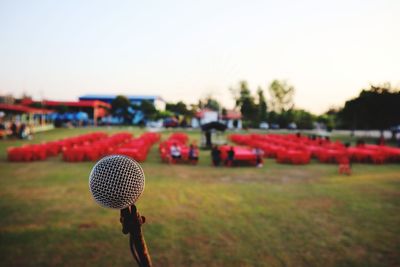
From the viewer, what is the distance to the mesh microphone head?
51.4 inches

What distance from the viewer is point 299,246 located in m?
5.60

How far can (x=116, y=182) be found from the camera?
1.34 metres

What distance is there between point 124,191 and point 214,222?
5.88 meters

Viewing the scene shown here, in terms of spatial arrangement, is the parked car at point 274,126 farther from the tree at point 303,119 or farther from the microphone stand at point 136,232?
the microphone stand at point 136,232

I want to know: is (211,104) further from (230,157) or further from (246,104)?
(230,157)

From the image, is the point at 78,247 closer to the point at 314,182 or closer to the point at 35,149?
the point at 314,182

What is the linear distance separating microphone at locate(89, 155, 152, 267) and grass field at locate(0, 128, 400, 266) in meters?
4.09

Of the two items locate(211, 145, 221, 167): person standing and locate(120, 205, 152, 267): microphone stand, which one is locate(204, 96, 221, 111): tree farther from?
locate(120, 205, 152, 267): microphone stand

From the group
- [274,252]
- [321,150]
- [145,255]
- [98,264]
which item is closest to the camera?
[145,255]

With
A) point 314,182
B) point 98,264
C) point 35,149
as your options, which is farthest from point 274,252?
point 35,149

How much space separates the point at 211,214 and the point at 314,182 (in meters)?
5.80

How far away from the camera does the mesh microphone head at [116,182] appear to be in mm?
1307

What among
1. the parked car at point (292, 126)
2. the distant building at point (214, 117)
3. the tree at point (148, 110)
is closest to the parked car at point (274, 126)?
the parked car at point (292, 126)

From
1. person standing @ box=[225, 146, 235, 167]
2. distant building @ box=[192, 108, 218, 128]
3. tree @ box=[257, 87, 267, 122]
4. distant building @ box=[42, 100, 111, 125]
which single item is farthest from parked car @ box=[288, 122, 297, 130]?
person standing @ box=[225, 146, 235, 167]
